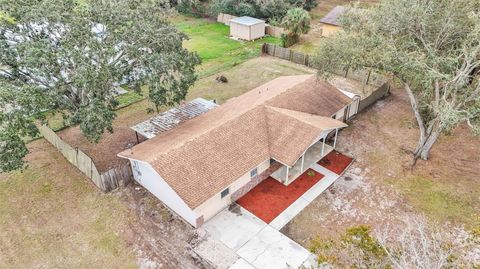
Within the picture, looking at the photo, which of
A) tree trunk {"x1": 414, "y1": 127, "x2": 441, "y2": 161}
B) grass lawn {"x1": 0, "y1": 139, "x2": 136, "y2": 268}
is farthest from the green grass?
grass lawn {"x1": 0, "y1": 139, "x2": 136, "y2": 268}

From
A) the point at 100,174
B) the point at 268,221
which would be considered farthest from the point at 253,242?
the point at 100,174

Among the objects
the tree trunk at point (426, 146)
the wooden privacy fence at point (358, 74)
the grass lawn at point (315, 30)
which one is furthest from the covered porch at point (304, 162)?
the grass lawn at point (315, 30)

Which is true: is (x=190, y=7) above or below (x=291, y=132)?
above

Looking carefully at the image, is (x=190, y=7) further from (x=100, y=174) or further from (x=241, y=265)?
(x=241, y=265)

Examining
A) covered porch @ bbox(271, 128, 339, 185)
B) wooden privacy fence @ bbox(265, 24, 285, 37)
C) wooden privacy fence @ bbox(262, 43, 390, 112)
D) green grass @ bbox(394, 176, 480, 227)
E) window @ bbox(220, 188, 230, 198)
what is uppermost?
wooden privacy fence @ bbox(265, 24, 285, 37)

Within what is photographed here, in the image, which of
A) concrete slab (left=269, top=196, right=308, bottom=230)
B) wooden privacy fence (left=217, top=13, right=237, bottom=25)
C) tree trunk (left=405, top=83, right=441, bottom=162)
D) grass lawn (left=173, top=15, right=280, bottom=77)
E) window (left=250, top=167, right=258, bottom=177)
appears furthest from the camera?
wooden privacy fence (left=217, top=13, right=237, bottom=25)

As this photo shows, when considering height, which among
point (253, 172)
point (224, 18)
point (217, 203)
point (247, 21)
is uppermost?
point (247, 21)

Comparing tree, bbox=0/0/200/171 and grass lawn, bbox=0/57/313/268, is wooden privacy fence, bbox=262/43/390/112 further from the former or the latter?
grass lawn, bbox=0/57/313/268
